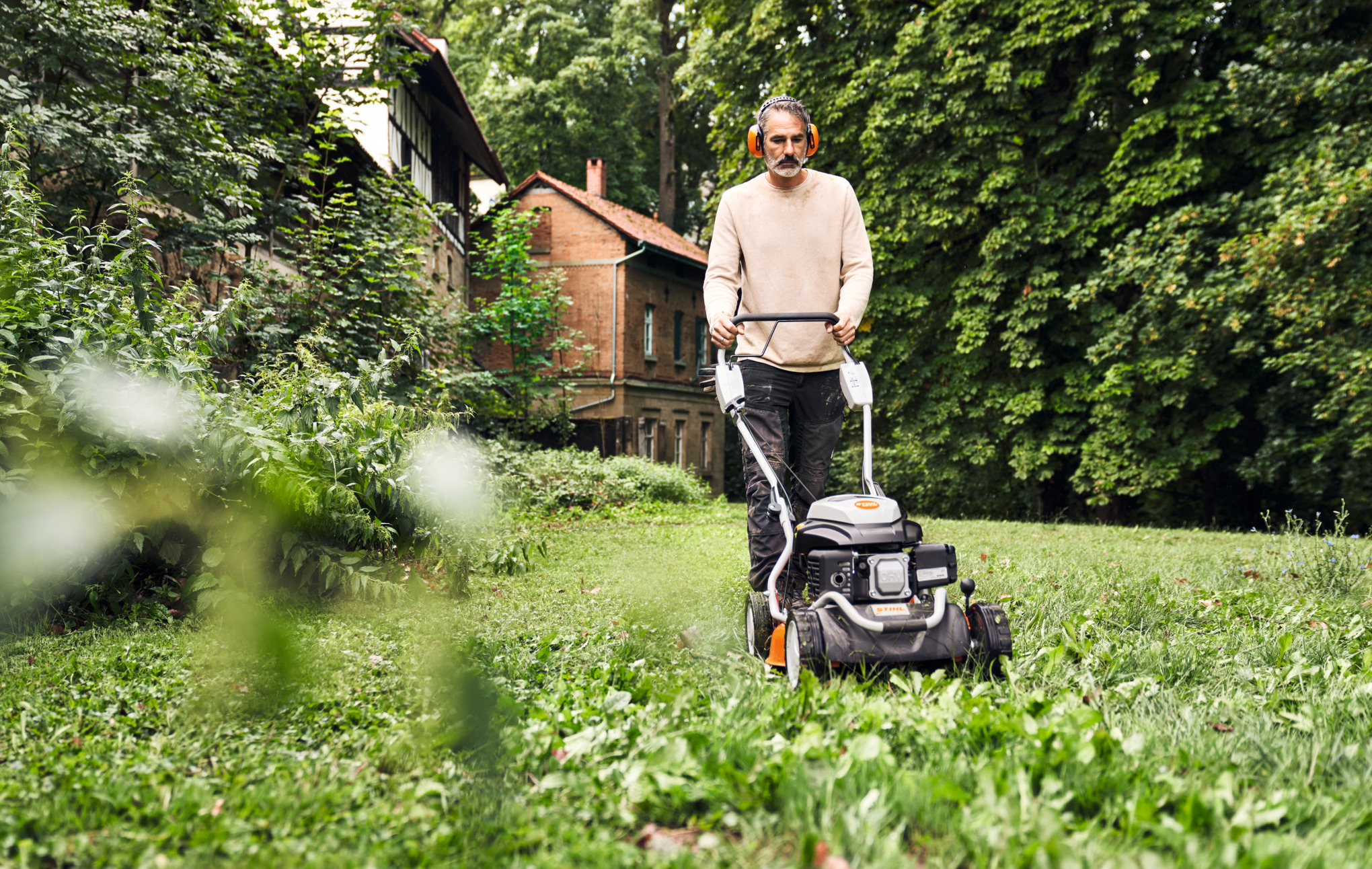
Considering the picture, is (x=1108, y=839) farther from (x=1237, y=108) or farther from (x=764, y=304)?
(x=1237, y=108)

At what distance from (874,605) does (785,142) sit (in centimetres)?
204

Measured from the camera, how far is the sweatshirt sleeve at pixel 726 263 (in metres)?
4.01

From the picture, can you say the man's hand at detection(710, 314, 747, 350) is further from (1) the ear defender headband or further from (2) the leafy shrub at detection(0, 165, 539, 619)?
(2) the leafy shrub at detection(0, 165, 539, 619)

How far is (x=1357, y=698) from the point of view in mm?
2857

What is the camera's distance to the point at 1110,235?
13602 millimetres

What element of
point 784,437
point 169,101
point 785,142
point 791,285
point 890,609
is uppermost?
point 169,101

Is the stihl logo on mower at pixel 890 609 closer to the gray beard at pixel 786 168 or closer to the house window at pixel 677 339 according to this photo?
the gray beard at pixel 786 168

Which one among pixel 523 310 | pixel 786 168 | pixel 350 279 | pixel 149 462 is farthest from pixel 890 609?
pixel 523 310

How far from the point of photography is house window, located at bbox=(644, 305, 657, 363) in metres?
27.9

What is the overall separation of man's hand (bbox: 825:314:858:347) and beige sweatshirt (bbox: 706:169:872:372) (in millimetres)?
152

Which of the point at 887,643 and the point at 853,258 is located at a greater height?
the point at 853,258

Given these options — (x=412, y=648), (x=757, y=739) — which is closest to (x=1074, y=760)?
(x=757, y=739)

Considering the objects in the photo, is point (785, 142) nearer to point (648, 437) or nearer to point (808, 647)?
point (808, 647)

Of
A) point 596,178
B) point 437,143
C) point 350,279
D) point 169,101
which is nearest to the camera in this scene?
point 169,101
